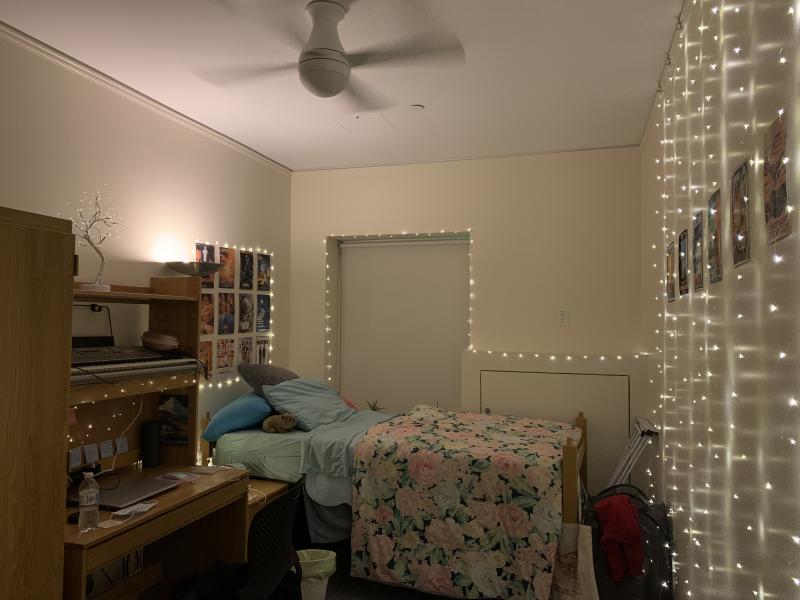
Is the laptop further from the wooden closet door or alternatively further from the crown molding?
the crown molding

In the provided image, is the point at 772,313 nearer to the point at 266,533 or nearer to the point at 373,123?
the point at 266,533

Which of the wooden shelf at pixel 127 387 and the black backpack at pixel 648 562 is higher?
the wooden shelf at pixel 127 387

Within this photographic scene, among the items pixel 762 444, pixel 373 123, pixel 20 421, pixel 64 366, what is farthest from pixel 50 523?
pixel 373 123

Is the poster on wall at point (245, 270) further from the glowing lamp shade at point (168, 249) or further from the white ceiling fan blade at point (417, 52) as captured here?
the white ceiling fan blade at point (417, 52)

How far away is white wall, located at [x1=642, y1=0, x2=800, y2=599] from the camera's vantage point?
46.3 inches

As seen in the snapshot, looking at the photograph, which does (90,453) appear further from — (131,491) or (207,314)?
(207,314)

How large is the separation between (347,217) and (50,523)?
3515 mm

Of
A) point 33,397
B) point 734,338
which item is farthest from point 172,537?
point 734,338

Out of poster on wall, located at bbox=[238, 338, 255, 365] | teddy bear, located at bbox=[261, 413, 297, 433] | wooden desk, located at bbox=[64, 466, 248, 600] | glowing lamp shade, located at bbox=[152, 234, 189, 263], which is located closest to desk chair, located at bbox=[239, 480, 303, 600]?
wooden desk, located at bbox=[64, 466, 248, 600]

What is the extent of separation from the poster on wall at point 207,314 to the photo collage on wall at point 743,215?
115 inches

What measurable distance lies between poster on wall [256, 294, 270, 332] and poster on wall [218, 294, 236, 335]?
1.06 feet

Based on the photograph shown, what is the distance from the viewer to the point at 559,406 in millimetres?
4098

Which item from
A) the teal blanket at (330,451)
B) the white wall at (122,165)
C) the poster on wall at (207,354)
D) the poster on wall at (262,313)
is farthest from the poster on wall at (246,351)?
A: the teal blanket at (330,451)

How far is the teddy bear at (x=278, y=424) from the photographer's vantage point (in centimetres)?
339
